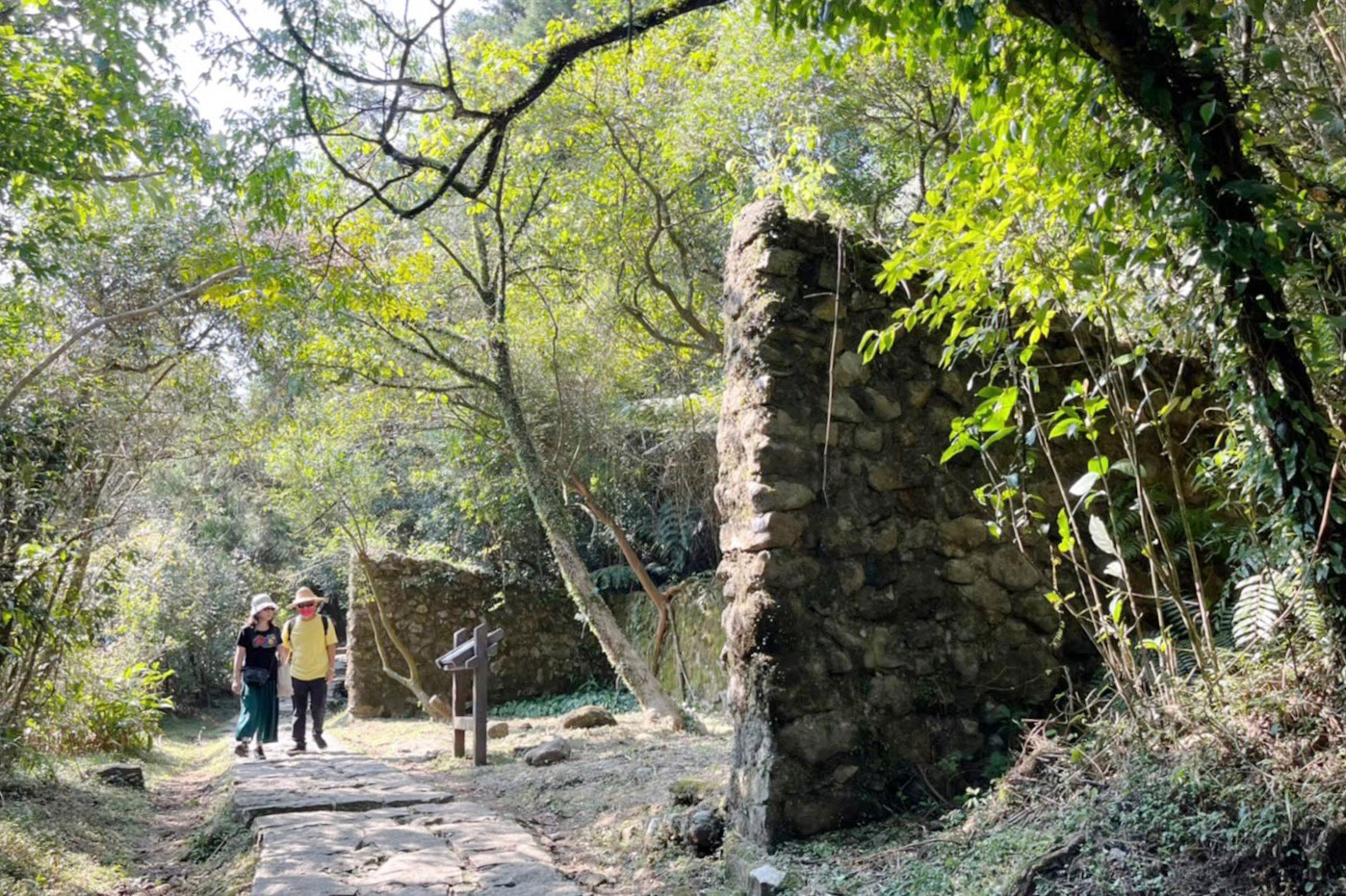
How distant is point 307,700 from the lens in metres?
8.34

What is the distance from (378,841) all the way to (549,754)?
2.30 m

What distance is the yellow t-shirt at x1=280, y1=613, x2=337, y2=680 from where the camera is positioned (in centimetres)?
802

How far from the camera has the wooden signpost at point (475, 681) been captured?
7.39 m

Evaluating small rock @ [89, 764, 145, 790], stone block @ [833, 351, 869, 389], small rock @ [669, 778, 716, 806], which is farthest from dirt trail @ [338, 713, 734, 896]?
stone block @ [833, 351, 869, 389]

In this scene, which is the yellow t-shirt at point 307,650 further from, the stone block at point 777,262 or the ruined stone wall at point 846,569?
the stone block at point 777,262

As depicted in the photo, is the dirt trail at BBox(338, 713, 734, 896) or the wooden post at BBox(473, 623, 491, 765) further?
the wooden post at BBox(473, 623, 491, 765)

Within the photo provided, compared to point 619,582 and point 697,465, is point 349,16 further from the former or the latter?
point 619,582

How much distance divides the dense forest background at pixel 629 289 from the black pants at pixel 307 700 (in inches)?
66.0

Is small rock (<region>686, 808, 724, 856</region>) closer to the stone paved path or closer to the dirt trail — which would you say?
the dirt trail

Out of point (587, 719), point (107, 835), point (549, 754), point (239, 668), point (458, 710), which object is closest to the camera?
point (107, 835)

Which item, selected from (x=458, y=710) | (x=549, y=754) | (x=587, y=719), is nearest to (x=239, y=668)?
(x=458, y=710)

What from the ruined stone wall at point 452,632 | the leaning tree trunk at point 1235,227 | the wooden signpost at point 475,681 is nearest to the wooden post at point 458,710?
the wooden signpost at point 475,681

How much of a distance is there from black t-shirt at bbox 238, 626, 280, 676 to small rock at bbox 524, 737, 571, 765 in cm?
226

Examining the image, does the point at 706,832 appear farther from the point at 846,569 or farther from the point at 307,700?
the point at 307,700
